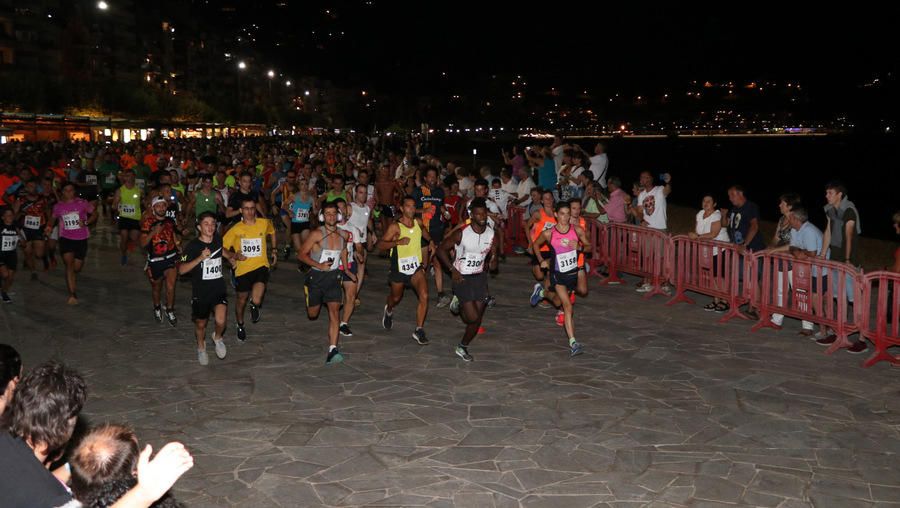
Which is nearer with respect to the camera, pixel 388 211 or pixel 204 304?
pixel 204 304

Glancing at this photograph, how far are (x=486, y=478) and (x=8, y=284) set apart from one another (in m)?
9.93

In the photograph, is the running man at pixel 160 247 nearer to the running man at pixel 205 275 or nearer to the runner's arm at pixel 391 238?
the running man at pixel 205 275

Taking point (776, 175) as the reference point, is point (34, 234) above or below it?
below

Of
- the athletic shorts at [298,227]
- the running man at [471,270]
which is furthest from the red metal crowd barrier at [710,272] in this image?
the athletic shorts at [298,227]

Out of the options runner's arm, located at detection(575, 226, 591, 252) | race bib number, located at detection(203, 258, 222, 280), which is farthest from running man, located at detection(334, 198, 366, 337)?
runner's arm, located at detection(575, 226, 591, 252)

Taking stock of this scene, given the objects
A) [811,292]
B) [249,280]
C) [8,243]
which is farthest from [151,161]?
[811,292]

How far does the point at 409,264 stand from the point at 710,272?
15.0ft

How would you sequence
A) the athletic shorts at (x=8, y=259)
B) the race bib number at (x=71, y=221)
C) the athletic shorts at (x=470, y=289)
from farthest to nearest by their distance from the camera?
the race bib number at (x=71, y=221)
the athletic shorts at (x=8, y=259)
the athletic shorts at (x=470, y=289)

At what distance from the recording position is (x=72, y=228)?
13250mm

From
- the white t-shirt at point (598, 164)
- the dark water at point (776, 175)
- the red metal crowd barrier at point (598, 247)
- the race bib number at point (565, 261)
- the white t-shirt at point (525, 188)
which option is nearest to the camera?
the race bib number at point (565, 261)

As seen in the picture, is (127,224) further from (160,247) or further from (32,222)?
(160,247)

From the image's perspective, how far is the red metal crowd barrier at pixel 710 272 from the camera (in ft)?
39.5

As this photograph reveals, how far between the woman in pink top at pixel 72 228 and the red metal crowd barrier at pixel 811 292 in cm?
987

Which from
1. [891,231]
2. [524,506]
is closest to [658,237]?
[524,506]
